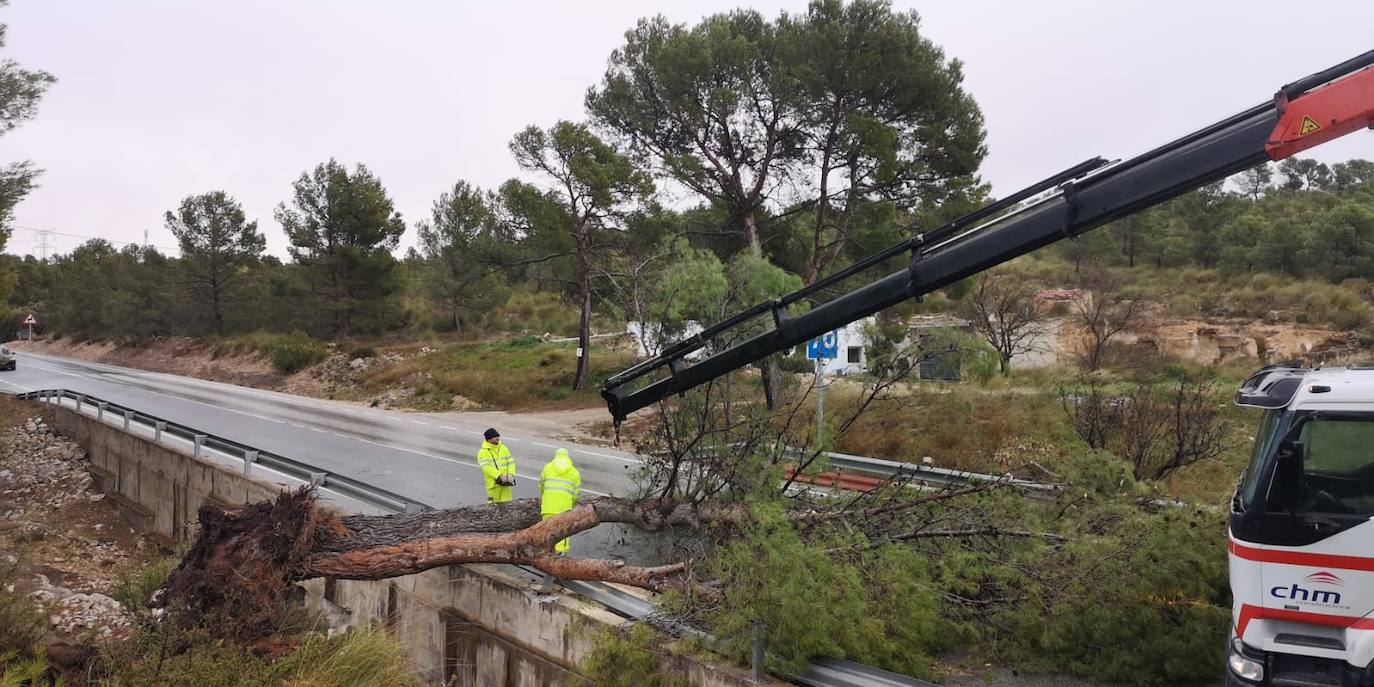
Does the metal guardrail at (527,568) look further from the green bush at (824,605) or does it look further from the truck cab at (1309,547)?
the truck cab at (1309,547)

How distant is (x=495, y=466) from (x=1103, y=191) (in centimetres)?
657

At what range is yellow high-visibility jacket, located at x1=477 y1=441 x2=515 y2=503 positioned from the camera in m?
9.08

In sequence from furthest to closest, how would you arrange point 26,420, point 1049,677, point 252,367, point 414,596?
point 252,367 → point 26,420 → point 414,596 → point 1049,677

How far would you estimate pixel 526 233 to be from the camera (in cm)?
2650

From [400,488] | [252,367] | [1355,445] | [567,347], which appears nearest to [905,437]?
[400,488]

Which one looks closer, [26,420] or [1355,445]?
[1355,445]

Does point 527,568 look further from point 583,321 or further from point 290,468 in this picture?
point 583,321

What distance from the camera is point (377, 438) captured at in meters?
18.7

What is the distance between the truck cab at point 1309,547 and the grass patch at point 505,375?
71.0ft

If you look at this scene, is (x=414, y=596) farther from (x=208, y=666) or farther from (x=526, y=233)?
(x=526, y=233)

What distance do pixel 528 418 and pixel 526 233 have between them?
6582 mm

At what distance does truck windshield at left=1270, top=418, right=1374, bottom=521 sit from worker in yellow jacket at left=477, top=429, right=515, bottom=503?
273 inches

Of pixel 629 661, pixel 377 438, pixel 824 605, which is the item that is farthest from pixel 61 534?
pixel 824 605

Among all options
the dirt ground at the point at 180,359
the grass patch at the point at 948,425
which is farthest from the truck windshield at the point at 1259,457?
the dirt ground at the point at 180,359
